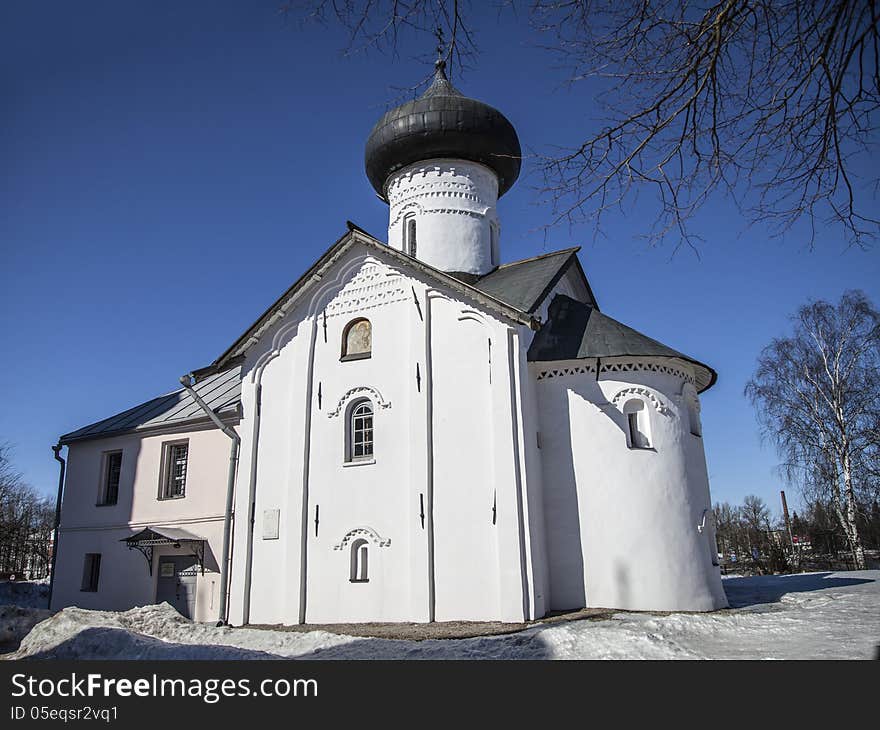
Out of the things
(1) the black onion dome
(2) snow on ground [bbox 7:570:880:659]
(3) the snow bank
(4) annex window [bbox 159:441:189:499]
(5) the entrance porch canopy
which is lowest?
(2) snow on ground [bbox 7:570:880:659]

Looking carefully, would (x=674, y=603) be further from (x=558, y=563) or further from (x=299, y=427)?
(x=299, y=427)

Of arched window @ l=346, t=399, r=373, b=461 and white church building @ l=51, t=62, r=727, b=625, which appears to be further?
arched window @ l=346, t=399, r=373, b=461

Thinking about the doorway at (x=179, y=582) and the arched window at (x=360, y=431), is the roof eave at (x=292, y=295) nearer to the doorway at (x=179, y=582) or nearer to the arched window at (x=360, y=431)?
the arched window at (x=360, y=431)

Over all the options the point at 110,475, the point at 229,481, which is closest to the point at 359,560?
the point at 229,481

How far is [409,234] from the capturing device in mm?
15992

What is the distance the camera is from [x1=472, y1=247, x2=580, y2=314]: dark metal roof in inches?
492

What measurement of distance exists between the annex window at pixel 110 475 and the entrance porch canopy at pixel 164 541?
6.32 ft

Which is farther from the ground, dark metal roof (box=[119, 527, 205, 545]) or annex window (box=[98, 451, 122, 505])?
annex window (box=[98, 451, 122, 505])

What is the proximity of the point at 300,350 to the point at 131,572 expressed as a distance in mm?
6356

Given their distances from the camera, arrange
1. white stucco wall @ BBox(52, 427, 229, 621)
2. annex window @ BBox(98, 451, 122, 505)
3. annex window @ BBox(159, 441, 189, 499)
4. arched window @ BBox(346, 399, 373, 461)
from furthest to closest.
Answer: annex window @ BBox(98, 451, 122, 505)
annex window @ BBox(159, 441, 189, 499)
white stucco wall @ BBox(52, 427, 229, 621)
arched window @ BBox(346, 399, 373, 461)

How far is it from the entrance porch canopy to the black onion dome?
9264 millimetres

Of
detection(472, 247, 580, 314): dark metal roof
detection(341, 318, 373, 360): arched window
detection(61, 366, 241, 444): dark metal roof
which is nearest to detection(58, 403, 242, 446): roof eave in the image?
detection(61, 366, 241, 444): dark metal roof

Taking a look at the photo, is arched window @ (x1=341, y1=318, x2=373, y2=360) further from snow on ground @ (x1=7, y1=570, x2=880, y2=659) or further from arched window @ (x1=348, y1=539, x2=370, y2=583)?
snow on ground @ (x1=7, y1=570, x2=880, y2=659)
